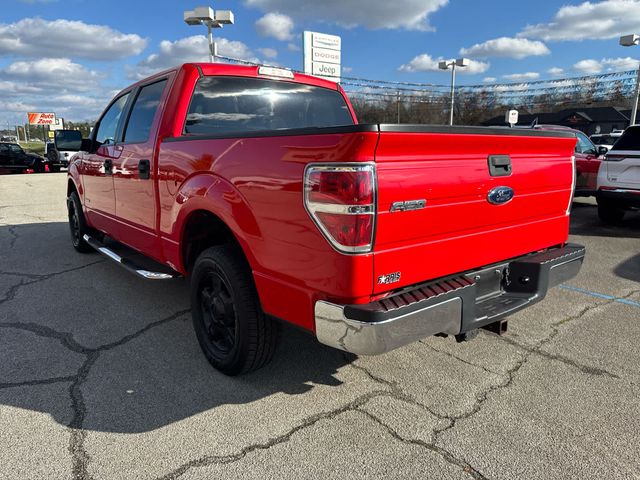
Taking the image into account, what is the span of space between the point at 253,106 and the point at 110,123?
210 cm

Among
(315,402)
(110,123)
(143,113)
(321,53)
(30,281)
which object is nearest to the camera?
(315,402)

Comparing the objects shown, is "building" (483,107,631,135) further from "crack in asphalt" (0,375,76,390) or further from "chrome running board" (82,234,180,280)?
"crack in asphalt" (0,375,76,390)

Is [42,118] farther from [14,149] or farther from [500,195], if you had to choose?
[500,195]

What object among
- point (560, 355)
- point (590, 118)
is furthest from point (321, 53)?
point (590, 118)

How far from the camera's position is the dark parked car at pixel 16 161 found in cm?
2316

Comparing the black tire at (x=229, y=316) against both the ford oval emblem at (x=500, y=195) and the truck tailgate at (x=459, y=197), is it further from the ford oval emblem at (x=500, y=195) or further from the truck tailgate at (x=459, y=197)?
the ford oval emblem at (x=500, y=195)

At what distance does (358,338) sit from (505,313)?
1029 mm

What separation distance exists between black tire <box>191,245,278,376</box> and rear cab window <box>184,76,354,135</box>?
1064 millimetres

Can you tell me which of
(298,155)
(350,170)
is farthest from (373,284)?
(298,155)

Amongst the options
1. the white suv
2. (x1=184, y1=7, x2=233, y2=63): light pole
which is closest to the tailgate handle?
the white suv

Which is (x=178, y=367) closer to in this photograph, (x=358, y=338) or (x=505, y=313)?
(x=358, y=338)

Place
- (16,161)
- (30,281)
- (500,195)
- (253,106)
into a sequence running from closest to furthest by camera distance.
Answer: (500,195), (253,106), (30,281), (16,161)

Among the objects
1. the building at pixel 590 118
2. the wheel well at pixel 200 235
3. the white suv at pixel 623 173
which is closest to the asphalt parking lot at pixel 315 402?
the wheel well at pixel 200 235

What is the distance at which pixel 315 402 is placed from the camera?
9.33ft
